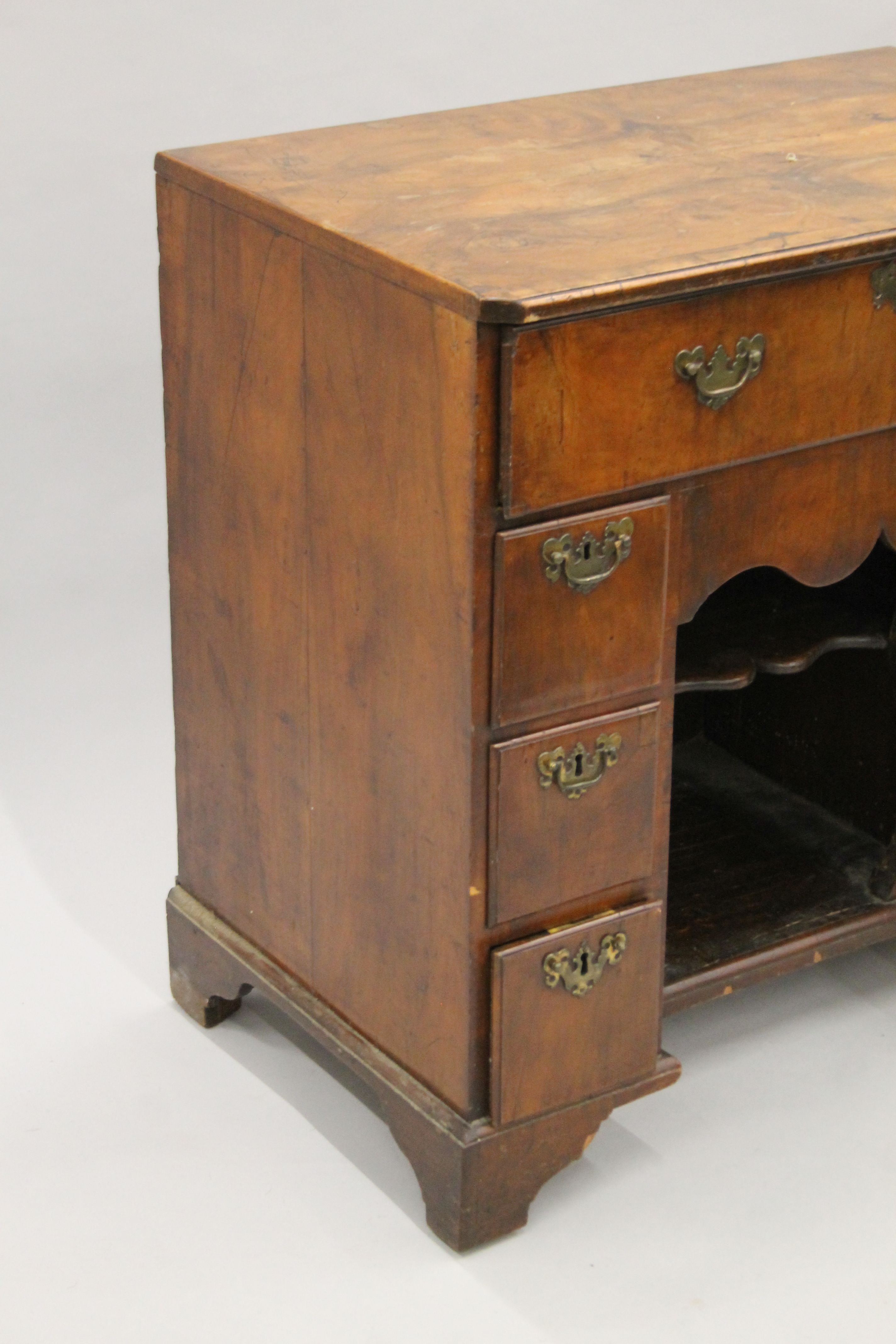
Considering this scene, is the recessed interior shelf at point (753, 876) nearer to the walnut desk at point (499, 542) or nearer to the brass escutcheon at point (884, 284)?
the walnut desk at point (499, 542)

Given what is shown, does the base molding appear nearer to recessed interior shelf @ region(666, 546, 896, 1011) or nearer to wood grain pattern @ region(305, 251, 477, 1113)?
wood grain pattern @ region(305, 251, 477, 1113)

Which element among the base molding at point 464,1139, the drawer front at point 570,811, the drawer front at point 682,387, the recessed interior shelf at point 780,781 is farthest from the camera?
the recessed interior shelf at point 780,781

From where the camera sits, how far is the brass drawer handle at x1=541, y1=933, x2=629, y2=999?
2256 mm

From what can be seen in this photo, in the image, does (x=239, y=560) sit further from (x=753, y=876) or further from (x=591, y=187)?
(x=753, y=876)

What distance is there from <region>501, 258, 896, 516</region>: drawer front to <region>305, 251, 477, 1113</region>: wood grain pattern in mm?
63

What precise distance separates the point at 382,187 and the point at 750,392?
45cm

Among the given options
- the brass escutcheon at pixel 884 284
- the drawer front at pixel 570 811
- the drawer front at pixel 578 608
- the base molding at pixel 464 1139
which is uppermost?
the brass escutcheon at pixel 884 284

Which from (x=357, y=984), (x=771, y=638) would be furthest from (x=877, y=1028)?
(x=357, y=984)

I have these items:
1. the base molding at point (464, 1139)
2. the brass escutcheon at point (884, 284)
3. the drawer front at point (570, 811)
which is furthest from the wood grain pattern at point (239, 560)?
the brass escutcheon at point (884, 284)

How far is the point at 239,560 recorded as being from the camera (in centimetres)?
245

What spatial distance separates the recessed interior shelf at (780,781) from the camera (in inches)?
103

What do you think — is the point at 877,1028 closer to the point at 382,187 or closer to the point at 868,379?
the point at 868,379

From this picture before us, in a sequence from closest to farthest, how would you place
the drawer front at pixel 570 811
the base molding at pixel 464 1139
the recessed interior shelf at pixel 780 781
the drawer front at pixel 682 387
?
the drawer front at pixel 682 387
the drawer front at pixel 570 811
the base molding at pixel 464 1139
the recessed interior shelf at pixel 780 781

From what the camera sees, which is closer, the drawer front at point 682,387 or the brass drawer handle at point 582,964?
the drawer front at point 682,387
